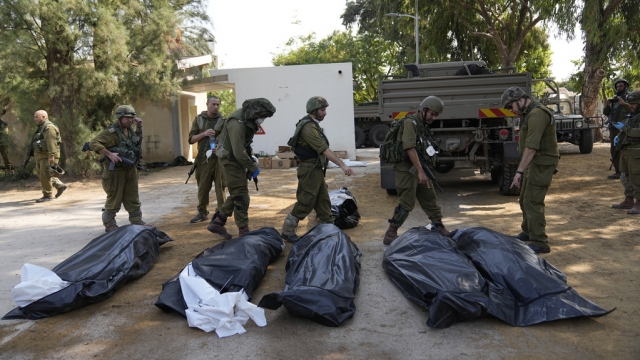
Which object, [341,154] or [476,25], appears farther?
[476,25]

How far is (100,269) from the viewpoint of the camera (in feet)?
13.7

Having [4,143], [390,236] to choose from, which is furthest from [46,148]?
[390,236]

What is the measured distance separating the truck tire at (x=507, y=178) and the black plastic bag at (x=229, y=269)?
15.4 feet

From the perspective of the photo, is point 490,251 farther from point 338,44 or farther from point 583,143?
point 338,44

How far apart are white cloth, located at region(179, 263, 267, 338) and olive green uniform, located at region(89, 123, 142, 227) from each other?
2.73 metres

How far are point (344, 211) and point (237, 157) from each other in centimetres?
167

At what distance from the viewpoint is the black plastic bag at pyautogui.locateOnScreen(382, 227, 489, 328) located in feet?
11.1

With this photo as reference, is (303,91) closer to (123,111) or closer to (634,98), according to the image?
(123,111)

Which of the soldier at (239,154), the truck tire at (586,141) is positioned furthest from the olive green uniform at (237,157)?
the truck tire at (586,141)

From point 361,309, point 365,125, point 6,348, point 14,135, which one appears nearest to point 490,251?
point 361,309

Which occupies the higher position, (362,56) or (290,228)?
(362,56)

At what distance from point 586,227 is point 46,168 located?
848cm

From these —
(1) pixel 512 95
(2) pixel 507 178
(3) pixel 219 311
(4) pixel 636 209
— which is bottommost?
(3) pixel 219 311

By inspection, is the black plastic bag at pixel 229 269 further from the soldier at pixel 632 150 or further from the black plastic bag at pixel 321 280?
the soldier at pixel 632 150
